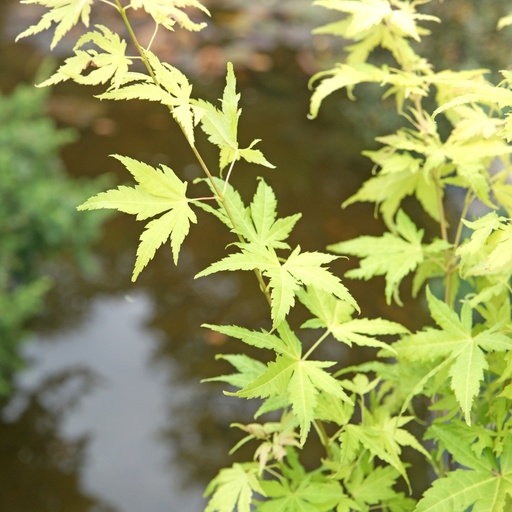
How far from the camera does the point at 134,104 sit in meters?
5.75

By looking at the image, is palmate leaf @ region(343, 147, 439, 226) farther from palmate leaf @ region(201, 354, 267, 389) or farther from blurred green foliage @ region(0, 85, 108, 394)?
blurred green foliage @ region(0, 85, 108, 394)

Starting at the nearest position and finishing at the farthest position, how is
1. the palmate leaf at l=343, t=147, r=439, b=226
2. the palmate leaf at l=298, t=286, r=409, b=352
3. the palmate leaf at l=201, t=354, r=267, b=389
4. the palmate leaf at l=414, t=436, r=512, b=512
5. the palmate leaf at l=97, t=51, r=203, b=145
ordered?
the palmate leaf at l=97, t=51, r=203, b=145 → the palmate leaf at l=414, t=436, r=512, b=512 → the palmate leaf at l=298, t=286, r=409, b=352 → the palmate leaf at l=201, t=354, r=267, b=389 → the palmate leaf at l=343, t=147, r=439, b=226

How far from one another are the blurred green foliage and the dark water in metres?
0.40

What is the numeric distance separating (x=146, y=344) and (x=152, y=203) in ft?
9.33

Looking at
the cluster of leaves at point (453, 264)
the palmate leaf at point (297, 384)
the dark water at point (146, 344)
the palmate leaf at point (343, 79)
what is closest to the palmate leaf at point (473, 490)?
the cluster of leaves at point (453, 264)

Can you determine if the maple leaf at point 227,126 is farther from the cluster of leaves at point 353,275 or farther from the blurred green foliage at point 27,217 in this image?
the blurred green foliage at point 27,217

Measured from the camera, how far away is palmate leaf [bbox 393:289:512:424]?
1046 mm

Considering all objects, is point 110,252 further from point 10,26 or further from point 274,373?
point 10,26

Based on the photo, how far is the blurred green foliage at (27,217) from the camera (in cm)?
297

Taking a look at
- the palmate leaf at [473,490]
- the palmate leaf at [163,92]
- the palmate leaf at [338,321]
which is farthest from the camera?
the palmate leaf at [338,321]

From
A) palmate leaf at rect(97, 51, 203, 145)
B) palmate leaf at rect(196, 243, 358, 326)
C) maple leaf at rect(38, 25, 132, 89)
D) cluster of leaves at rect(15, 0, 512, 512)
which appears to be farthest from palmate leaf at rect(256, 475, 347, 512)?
maple leaf at rect(38, 25, 132, 89)

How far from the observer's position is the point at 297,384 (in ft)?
3.36

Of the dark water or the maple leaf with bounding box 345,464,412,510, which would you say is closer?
the maple leaf with bounding box 345,464,412,510

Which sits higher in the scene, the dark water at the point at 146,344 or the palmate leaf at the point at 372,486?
the palmate leaf at the point at 372,486
